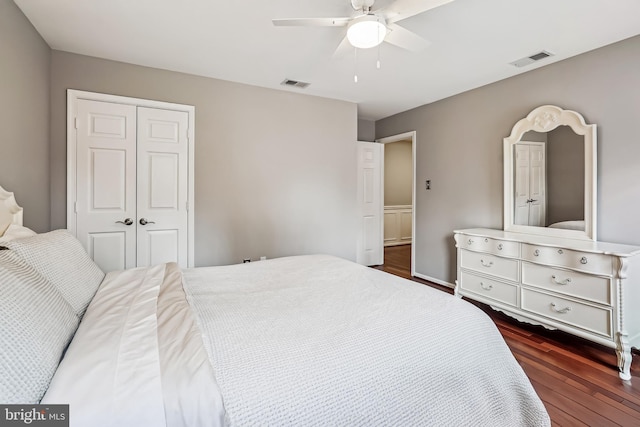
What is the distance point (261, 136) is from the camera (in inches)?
148

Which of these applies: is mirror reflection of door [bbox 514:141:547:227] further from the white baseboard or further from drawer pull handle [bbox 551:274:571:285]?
the white baseboard

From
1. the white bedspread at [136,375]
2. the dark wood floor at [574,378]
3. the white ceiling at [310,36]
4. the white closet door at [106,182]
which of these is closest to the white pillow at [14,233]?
the white bedspread at [136,375]

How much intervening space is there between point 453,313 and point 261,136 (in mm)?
3016

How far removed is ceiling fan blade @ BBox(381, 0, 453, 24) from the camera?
1655 mm

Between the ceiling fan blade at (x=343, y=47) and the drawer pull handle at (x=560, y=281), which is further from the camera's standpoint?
the drawer pull handle at (x=560, y=281)

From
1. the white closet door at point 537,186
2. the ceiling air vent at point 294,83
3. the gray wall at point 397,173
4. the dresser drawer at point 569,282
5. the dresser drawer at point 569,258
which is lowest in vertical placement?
the dresser drawer at point 569,282

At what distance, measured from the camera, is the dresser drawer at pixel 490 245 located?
9.39 ft

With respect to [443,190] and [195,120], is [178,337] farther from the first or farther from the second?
[443,190]

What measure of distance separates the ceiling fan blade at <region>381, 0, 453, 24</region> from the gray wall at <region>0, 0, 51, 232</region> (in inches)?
93.1

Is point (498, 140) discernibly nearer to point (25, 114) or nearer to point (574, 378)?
point (574, 378)

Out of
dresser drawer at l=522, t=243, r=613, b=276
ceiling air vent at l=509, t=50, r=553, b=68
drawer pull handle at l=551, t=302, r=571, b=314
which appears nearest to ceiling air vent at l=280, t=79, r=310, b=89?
ceiling air vent at l=509, t=50, r=553, b=68

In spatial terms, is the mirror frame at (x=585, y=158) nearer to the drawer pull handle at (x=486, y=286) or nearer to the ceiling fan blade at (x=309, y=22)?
the drawer pull handle at (x=486, y=286)

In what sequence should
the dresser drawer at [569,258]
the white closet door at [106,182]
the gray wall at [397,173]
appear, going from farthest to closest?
the gray wall at [397,173], the white closet door at [106,182], the dresser drawer at [569,258]

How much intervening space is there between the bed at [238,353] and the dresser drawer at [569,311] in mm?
1378
